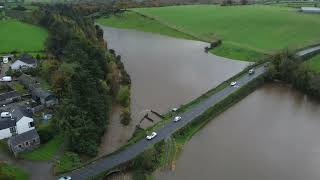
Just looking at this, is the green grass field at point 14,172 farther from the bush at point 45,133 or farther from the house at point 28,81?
the house at point 28,81

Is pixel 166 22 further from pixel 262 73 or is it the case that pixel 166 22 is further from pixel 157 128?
pixel 157 128

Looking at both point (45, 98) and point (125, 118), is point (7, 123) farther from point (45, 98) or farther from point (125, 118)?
point (125, 118)

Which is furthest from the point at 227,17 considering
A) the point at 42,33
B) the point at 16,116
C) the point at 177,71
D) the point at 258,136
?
the point at 16,116

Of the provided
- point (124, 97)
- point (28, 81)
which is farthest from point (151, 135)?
point (28, 81)

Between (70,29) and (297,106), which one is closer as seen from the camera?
(297,106)

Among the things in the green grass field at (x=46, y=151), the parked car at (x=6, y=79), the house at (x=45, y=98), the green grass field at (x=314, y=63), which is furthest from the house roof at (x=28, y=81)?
the green grass field at (x=314, y=63)
